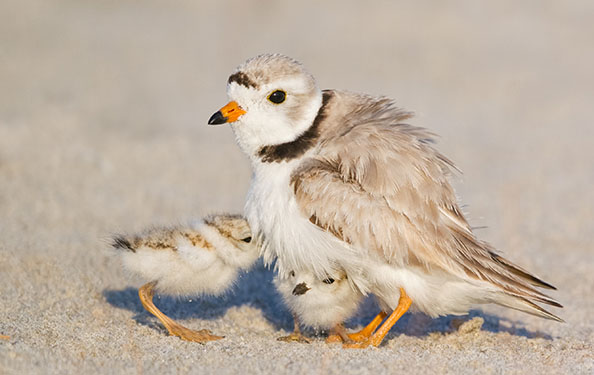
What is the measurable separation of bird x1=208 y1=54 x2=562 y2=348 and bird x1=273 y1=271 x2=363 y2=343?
0.10m

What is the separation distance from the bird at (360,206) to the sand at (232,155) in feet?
1.17

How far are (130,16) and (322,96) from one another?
863cm

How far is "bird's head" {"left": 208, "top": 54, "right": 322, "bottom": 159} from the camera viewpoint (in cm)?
405

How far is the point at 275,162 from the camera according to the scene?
13.1ft

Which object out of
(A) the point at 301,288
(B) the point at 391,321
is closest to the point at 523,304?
(B) the point at 391,321

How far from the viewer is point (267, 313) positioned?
4812 millimetres

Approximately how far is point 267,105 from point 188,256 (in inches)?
38.6

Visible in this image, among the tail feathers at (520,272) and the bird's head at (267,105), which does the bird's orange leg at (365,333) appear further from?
the bird's head at (267,105)

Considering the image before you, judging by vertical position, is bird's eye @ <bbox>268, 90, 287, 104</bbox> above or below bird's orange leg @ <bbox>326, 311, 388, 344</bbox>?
above

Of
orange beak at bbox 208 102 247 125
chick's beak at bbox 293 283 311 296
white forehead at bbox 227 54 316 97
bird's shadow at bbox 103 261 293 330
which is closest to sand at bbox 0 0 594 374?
bird's shadow at bbox 103 261 293 330

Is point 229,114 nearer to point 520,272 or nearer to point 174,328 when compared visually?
point 174,328

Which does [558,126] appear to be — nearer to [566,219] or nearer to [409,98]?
[409,98]

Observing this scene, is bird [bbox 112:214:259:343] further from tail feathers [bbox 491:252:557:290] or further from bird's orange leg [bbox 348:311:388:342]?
tail feathers [bbox 491:252:557:290]

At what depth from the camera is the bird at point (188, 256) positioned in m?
4.12
